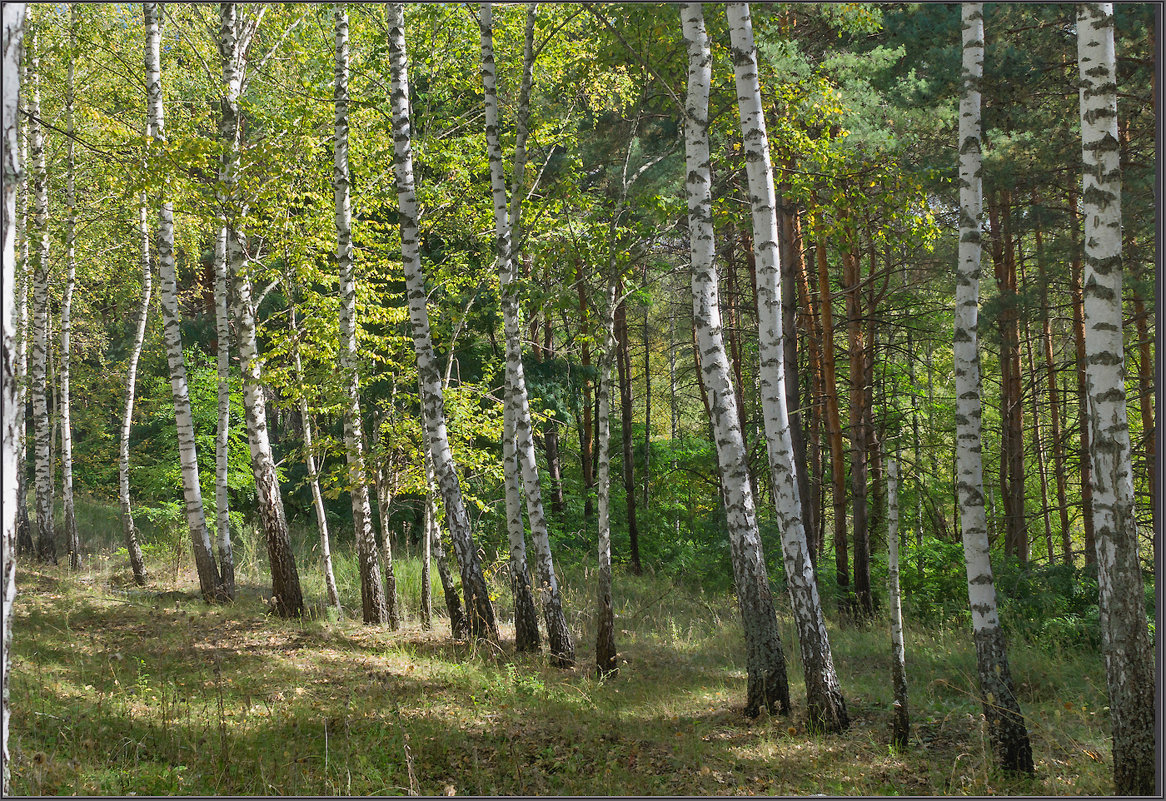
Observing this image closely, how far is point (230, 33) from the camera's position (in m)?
9.27

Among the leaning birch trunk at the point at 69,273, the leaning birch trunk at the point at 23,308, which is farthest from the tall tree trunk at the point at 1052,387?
the leaning birch trunk at the point at 69,273

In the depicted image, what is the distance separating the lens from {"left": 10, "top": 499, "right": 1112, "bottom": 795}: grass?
16.4 feet

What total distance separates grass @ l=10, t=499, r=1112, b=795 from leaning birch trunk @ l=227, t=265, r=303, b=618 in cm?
44

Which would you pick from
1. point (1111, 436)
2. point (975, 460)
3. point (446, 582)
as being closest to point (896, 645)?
point (975, 460)

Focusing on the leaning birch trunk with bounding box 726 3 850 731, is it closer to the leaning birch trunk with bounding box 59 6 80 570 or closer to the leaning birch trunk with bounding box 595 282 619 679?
the leaning birch trunk with bounding box 595 282 619 679

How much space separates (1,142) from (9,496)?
4.40 feet

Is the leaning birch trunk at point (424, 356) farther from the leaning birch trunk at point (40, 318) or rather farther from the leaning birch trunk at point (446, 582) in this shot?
the leaning birch trunk at point (40, 318)

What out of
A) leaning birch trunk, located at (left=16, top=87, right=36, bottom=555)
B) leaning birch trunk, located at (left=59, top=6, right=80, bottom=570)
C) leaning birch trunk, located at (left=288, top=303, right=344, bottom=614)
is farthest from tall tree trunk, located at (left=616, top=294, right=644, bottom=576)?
leaning birch trunk, located at (left=16, top=87, right=36, bottom=555)

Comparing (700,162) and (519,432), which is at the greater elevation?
(700,162)

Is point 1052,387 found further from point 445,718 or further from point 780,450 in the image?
point 445,718

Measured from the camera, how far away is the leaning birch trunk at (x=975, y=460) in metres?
5.34

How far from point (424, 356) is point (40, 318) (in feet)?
26.2

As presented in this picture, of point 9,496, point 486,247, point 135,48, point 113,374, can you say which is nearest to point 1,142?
point 9,496

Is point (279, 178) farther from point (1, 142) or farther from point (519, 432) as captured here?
point (1, 142)
